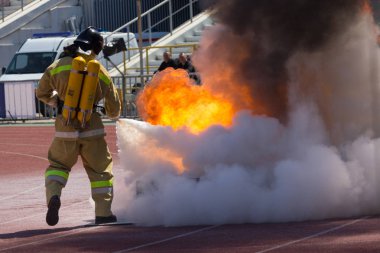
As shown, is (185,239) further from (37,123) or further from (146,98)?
(37,123)

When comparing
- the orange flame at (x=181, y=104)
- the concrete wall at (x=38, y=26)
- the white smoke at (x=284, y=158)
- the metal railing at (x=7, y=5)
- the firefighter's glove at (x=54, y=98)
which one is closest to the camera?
the white smoke at (x=284, y=158)

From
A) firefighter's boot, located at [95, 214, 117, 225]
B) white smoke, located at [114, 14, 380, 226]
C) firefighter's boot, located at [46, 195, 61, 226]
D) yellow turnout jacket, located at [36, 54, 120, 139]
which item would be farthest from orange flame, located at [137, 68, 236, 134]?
firefighter's boot, located at [46, 195, 61, 226]

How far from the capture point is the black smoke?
37.0 feet

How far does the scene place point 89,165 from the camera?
11188 millimetres

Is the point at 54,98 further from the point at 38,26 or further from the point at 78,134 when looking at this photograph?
the point at 38,26

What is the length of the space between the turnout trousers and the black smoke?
156 cm

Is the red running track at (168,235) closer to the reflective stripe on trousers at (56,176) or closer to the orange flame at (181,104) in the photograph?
the reflective stripe on trousers at (56,176)

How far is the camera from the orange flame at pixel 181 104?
11430mm

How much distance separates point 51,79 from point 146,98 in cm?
97

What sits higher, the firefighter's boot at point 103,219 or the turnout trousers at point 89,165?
the turnout trousers at point 89,165

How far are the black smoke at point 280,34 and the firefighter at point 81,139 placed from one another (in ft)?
4.54

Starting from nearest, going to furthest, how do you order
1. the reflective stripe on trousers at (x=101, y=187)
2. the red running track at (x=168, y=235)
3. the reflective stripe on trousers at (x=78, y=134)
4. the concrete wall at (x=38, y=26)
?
1. the red running track at (x=168, y=235)
2. the reflective stripe on trousers at (x=78, y=134)
3. the reflective stripe on trousers at (x=101, y=187)
4. the concrete wall at (x=38, y=26)

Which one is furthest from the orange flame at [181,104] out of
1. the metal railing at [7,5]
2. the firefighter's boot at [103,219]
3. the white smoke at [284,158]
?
the metal railing at [7,5]

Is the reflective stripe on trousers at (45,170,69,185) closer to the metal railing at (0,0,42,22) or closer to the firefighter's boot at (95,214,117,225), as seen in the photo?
the firefighter's boot at (95,214,117,225)
